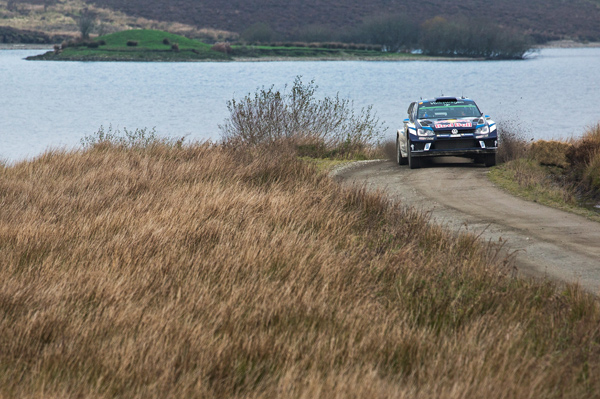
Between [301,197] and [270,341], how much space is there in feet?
17.2

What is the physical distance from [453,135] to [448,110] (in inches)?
44.6

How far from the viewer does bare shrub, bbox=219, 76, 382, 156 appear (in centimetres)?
2017

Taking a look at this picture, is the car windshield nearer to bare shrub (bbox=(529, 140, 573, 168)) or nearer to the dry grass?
bare shrub (bbox=(529, 140, 573, 168))

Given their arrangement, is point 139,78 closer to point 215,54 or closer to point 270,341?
point 215,54

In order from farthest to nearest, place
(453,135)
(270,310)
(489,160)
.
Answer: (489,160)
(453,135)
(270,310)

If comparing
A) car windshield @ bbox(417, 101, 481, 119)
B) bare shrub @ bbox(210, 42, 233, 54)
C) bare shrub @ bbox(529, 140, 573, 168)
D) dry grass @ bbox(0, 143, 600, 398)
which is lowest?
bare shrub @ bbox(529, 140, 573, 168)

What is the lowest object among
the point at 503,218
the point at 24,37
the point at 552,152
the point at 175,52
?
the point at 503,218

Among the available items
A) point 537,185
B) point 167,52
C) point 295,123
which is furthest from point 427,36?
point 537,185

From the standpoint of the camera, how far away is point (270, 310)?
5.41 m

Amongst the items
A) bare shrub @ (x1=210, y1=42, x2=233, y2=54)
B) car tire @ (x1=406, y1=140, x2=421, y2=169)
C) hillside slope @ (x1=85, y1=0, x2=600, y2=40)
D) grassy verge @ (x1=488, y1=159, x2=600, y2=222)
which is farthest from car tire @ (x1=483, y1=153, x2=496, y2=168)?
hillside slope @ (x1=85, y1=0, x2=600, y2=40)

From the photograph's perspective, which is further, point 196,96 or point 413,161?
point 196,96

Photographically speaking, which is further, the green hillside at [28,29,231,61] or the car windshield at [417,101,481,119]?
the green hillside at [28,29,231,61]

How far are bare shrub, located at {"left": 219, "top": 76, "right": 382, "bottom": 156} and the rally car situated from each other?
4.73 meters

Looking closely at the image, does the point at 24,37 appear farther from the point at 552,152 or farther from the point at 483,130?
the point at 552,152
